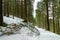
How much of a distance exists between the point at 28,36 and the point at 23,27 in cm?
208

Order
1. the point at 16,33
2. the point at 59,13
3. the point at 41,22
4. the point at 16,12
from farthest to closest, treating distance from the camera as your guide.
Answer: the point at 41,22
the point at 16,12
the point at 59,13
the point at 16,33

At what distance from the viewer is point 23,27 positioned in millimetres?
14375

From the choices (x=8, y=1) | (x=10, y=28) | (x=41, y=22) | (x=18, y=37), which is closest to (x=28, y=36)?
(x=18, y=37)

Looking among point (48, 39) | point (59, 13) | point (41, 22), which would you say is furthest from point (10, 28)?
point (41, 22)

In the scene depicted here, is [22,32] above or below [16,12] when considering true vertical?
below

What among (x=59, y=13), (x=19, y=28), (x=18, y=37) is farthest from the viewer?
(x=59, y=13)

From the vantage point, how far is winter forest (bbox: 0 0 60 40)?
12.8 metres

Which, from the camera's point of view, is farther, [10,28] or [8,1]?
[8,1]

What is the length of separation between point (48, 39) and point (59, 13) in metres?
13.7

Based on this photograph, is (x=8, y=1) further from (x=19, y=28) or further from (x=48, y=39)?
(x=48, y=39)

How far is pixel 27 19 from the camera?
1870 centimetres

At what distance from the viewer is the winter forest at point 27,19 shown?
12.8 m

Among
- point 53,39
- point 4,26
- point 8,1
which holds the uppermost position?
point 8,1

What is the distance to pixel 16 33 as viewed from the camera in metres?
12.9
